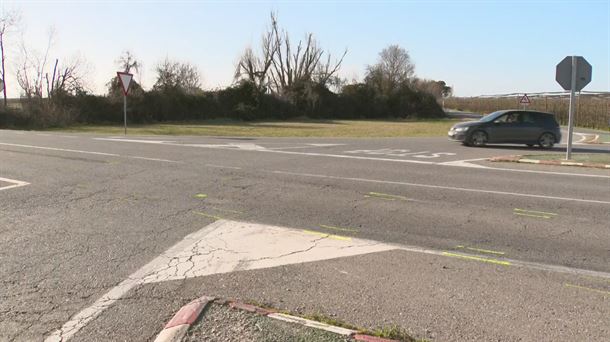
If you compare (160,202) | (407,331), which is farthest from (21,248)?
(407,331)

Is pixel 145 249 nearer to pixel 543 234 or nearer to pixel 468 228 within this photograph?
pixel 468 228

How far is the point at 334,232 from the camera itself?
668 centimetres

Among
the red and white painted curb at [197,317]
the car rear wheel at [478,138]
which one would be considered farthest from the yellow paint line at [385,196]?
the car rear wheel at [478,138]

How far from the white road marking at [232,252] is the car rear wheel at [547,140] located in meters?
18.2

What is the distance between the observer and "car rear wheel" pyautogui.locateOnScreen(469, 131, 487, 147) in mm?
21812

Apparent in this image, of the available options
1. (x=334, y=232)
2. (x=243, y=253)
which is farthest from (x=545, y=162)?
(x=243, y=253)

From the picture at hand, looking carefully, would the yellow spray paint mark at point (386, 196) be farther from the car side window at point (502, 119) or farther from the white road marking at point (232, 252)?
the car side window at point (502, 119)

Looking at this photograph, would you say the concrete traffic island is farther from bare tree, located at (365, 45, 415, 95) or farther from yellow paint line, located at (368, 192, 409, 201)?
bare tree, located at (365, 45, 415, 95)

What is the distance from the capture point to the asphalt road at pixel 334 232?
13.3 ft

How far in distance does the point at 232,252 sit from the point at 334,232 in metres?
1.56

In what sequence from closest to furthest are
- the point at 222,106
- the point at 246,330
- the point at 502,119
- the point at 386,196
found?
the point at 246,330
the point at 386,196
the point at 502,119
the point at 222,106

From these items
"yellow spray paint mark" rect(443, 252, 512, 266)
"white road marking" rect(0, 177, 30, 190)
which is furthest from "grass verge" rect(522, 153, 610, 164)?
"white road marking" rect(0, 177, 30, 190)

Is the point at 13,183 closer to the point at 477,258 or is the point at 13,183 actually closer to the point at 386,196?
the point at 386,196

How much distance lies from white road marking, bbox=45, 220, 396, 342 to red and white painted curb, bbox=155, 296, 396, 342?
29.7 inches
